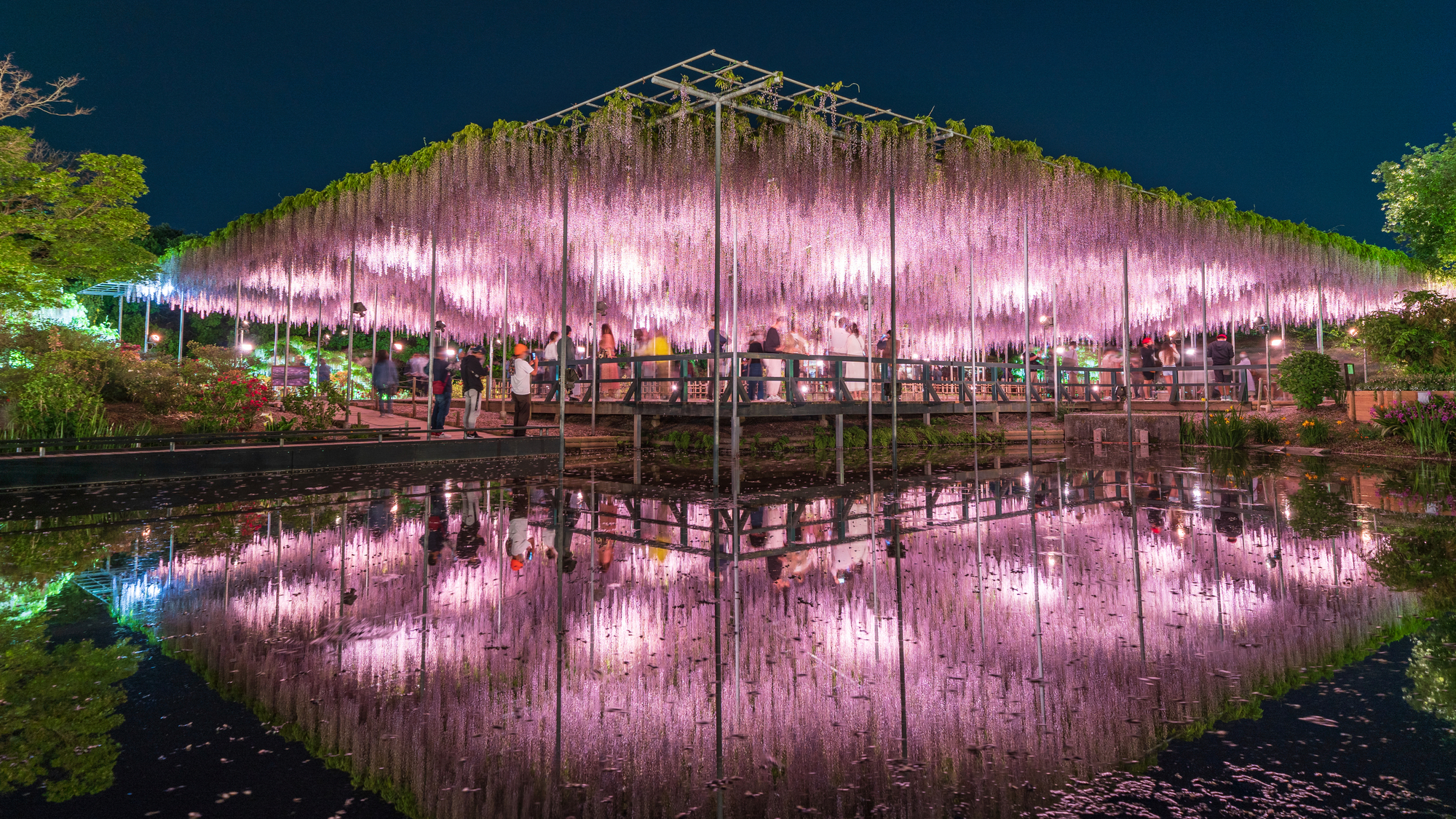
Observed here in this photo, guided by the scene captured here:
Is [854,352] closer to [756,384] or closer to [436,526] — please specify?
[756,384]

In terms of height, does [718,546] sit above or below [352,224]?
below

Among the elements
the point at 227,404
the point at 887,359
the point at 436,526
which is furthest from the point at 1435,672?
the point at 227,404

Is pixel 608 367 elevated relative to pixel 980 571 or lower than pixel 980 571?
elevated

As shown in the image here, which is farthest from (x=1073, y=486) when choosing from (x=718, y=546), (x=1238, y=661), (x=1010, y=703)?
(x=1010, y=703)

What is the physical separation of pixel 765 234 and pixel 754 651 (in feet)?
42.6

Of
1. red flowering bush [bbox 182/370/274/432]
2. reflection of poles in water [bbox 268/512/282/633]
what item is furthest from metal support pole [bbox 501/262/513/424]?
reflection of poles in water [bbox 268/512/282/633]

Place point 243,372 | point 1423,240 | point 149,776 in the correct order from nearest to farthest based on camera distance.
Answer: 1. point 149,776
2. point 243,372
3. point 1423,240

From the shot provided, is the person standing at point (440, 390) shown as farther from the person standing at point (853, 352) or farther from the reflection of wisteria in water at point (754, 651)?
the reflection of wisteria in water at point (754, 651)

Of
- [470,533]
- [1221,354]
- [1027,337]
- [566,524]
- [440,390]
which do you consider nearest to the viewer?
[470,533]

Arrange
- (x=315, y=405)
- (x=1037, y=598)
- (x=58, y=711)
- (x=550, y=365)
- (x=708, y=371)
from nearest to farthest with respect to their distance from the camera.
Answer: (x=58, y=711) < (x=1037, y=598) < (x=315, y=405) < (x=550, y=365) < (x=708, y=371)

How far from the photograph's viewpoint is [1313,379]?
13.9 metres

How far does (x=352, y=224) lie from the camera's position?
1457 centimetres

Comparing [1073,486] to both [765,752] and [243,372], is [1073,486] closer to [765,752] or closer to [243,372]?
[765,752]

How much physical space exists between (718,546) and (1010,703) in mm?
2530
